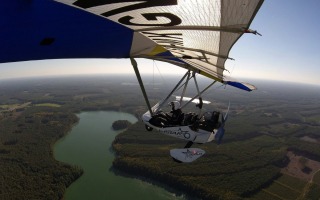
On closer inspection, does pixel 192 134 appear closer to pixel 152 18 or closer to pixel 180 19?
pixel 180 19

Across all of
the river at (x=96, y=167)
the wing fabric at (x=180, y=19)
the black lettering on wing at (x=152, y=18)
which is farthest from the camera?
the river at (x=96, y=167)

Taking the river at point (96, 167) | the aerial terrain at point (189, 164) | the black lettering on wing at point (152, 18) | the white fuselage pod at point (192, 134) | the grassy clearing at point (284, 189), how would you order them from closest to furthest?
the black lettering on wing at point (152, 18) < the white fuselage pod at point (192, 134) < the river at point (96, 167) < the grassy clearing at point (284, 189) < the aerial terrain at point (189, 164)

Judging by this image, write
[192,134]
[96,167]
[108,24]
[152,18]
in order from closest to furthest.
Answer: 1. [108,24]
2. [152,18]
3. [192,134]
4. [96,167]

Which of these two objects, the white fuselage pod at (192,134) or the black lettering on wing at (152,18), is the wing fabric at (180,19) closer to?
the black lettering on wing at (152,18)

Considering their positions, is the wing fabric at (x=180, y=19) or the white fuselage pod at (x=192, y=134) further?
the white fuselage pod at (x=192, y=134)

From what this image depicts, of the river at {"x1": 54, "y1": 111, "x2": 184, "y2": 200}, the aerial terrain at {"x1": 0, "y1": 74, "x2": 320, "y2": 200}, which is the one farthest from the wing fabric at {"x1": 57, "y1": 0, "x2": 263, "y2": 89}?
the aerial terrain at {"x1": 0, "y1": 74, "x2": 320, "y2": 200}

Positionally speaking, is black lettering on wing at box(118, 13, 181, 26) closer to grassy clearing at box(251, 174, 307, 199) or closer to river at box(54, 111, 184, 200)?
river at box(54, 111, 184, 200)

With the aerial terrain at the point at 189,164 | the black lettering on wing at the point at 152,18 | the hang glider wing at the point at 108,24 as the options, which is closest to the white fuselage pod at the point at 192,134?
the hang glider wing at the point at 108,24

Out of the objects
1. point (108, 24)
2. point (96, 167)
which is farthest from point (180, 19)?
point (96, 167)
